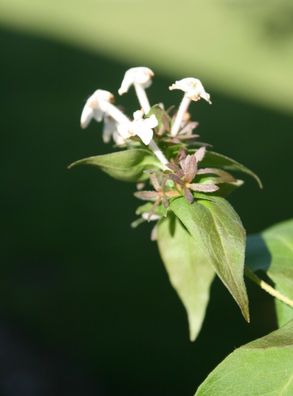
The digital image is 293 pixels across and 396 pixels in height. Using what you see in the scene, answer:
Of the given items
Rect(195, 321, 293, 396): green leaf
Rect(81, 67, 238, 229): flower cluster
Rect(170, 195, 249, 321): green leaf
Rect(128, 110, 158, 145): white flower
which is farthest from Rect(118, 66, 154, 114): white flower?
Rect(195, 321, 293, 396): green leaf

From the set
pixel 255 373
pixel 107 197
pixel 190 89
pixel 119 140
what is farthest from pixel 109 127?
pixel 107 197

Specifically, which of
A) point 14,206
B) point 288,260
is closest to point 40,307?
point 14,206

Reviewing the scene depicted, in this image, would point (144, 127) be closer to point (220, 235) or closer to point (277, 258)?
point (220, 235)

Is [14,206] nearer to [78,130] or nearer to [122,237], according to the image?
[122,237]

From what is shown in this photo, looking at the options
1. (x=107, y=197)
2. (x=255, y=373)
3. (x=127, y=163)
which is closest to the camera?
(x=255, y=373)

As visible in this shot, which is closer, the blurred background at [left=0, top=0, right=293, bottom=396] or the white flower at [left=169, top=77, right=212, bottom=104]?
the white flower at [left=169, top=77, right=212, bottom=104]

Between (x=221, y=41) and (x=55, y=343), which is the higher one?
(x=221, y=41)

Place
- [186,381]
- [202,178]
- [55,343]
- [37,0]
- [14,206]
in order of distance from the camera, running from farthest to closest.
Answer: [37,0]
[14,206]
[55,343]
[186,381]
[202,178]

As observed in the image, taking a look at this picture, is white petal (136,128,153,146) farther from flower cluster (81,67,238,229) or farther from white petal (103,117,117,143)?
white petal (103,117,117,143)
